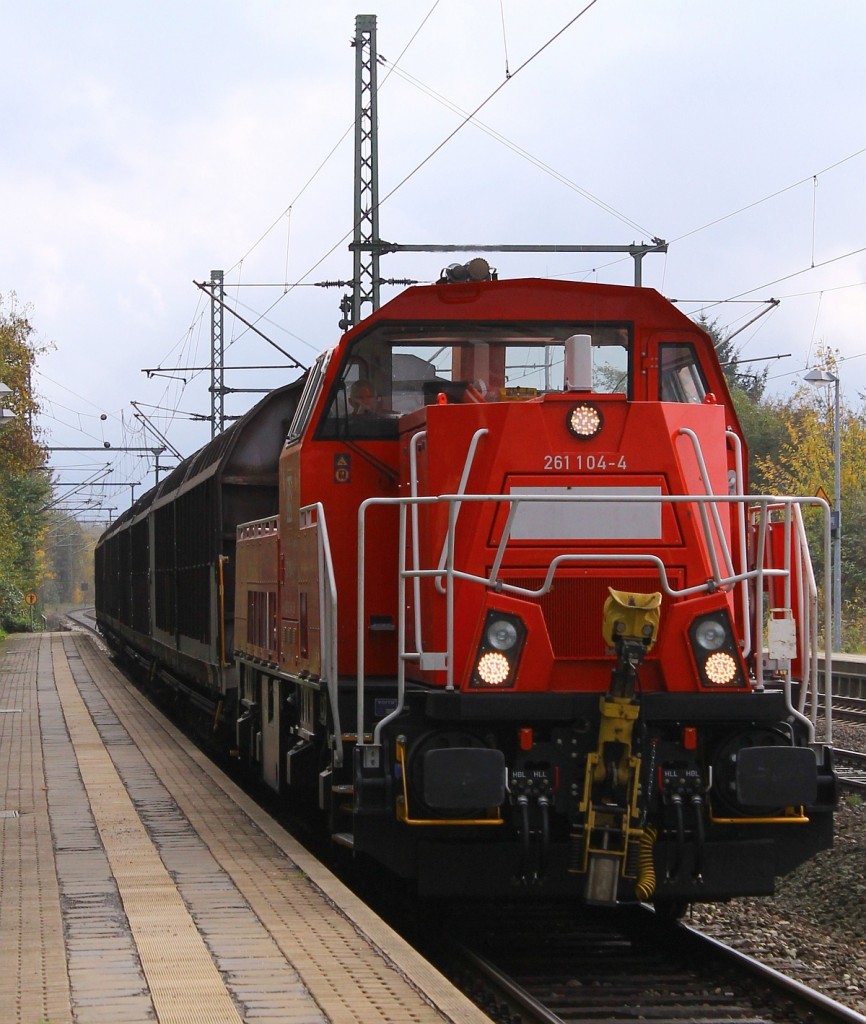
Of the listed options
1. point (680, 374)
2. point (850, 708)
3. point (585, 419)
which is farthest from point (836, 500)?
point (585, 419)

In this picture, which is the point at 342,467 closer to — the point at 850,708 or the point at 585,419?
the point at 585,419

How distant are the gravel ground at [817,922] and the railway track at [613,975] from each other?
1.63 ft

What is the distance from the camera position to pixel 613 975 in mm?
6824

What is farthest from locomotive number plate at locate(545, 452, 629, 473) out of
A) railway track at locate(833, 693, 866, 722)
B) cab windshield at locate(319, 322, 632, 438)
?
railway track at locate(833, 693, 866, 722)

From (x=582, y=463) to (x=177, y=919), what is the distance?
287cm

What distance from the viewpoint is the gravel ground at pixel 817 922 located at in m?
7.19

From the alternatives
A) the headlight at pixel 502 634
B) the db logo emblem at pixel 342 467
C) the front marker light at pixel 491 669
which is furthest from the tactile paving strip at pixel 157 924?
the db logo emblem at pixel 342 467

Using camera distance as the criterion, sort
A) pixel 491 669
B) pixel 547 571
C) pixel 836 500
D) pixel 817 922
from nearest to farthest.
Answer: pixel 491 669 < pixel 547 571 < pixel 817 922 < pixel 836 500

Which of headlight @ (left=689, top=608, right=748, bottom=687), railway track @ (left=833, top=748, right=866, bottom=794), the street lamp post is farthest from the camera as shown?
the street lamp post

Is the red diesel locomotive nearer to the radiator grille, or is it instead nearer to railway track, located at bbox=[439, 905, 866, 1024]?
the radiator grille

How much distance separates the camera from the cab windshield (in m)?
7.83

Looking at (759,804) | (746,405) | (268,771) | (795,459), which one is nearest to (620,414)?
(759,804)

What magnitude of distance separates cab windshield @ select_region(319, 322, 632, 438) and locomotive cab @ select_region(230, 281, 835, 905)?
1 centimetres

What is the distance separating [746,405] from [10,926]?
51599 millimetres
